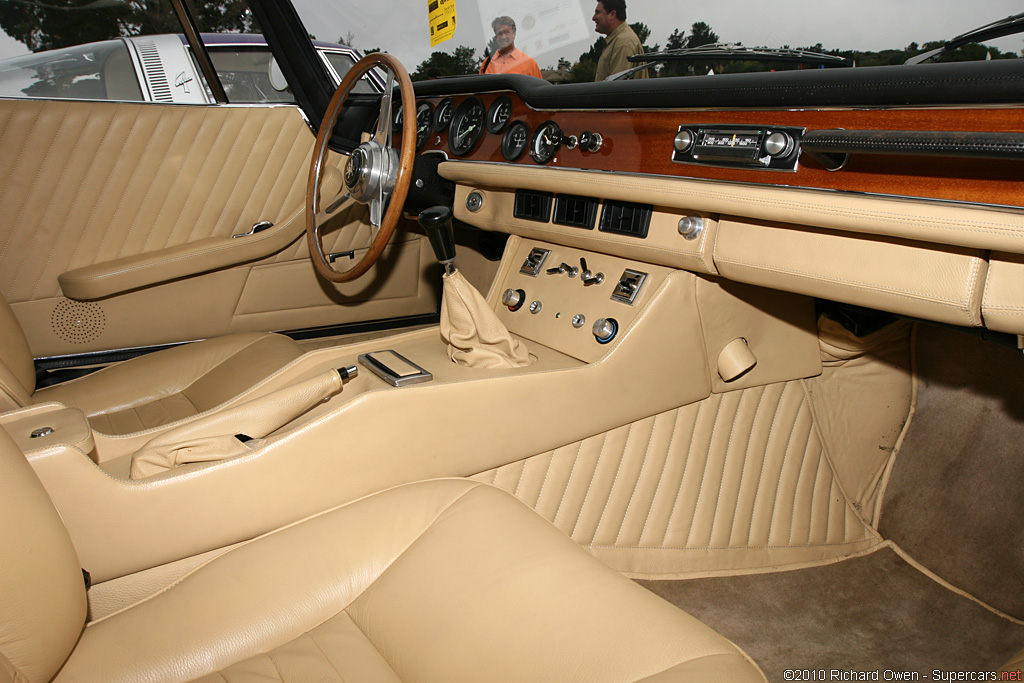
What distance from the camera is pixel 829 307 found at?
1840 millimetres

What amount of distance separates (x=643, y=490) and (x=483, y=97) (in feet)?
3.83

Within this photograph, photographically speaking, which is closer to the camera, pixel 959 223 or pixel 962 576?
pixel 959 223

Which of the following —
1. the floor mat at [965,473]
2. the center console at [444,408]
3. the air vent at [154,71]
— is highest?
the air vent at [154,71]

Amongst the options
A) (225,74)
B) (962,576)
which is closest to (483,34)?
(225,74)

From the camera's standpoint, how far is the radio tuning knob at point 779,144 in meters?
1.20

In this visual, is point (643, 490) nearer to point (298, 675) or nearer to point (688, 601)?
point (688, 601)

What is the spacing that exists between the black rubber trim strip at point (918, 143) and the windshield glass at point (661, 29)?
25 cm

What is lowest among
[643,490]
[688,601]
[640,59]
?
[688,601]

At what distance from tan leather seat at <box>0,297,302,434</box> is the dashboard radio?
3.86ft

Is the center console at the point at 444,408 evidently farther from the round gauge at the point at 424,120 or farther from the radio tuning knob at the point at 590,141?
the round gauge at the point at 424,120

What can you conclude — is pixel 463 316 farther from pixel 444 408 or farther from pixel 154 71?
pixel 154 71

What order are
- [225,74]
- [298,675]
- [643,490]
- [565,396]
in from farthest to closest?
1. [225,74]
2. [643,490]
3. [565,396]
4. [298,675]

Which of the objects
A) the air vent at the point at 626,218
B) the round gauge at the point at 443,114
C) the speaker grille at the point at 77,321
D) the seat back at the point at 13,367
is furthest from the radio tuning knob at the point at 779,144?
the speaker grille at the point at 77,321

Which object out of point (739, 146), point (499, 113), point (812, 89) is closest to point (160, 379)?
point (499, 113)
